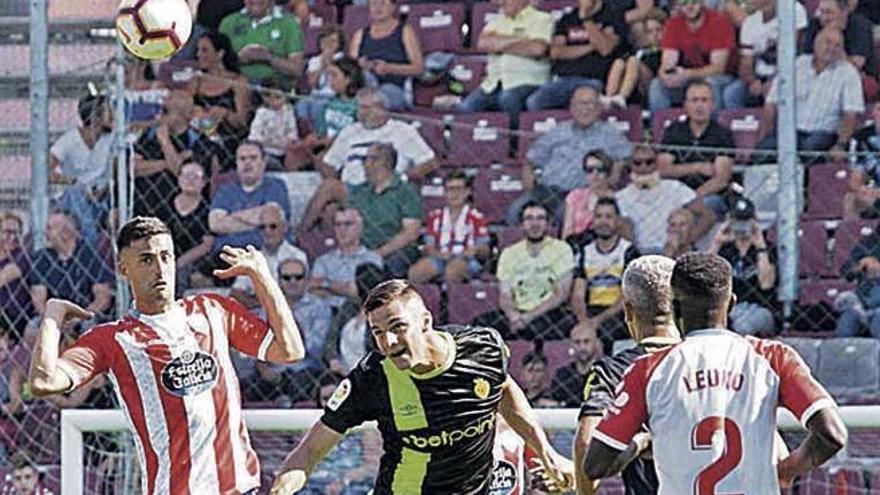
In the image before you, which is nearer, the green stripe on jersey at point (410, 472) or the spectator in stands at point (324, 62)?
the green stripe on jersey at point (410, 472)

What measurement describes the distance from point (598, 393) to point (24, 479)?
569 centimetres

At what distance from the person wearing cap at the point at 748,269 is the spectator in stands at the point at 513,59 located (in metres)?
2.15

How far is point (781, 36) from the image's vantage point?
12.2m

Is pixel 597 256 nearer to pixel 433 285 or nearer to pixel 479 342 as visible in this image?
pixel 433 285

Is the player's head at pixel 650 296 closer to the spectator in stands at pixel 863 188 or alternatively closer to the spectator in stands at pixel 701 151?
the spectator in stands at pixel 701 151

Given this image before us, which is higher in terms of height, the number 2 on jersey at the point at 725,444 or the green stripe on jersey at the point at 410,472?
the number 2 on jersey at the point at 725,444

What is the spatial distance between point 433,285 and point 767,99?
8.28ft

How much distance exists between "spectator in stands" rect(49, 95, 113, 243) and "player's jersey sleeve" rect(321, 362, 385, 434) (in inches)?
196

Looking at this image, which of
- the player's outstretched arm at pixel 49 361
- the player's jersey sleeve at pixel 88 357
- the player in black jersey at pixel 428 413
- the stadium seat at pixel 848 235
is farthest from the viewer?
the stadium seat at pixel 848 235

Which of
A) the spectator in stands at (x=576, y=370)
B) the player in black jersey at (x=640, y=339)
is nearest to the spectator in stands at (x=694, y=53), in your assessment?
the spectator in stands at (x=576, y=370)

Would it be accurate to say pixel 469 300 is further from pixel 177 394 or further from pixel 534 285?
pixel 177 394

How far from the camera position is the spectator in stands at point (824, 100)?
40.8 ft

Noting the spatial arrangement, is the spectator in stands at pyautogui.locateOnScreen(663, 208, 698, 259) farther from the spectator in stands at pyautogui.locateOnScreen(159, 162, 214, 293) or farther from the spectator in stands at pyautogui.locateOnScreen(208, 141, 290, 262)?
the spectator in stands at pyautogui.locateOnScreen(159, 162, 214, 293)

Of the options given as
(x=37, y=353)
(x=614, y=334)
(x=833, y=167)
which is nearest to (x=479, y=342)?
(x=37, y=353)
